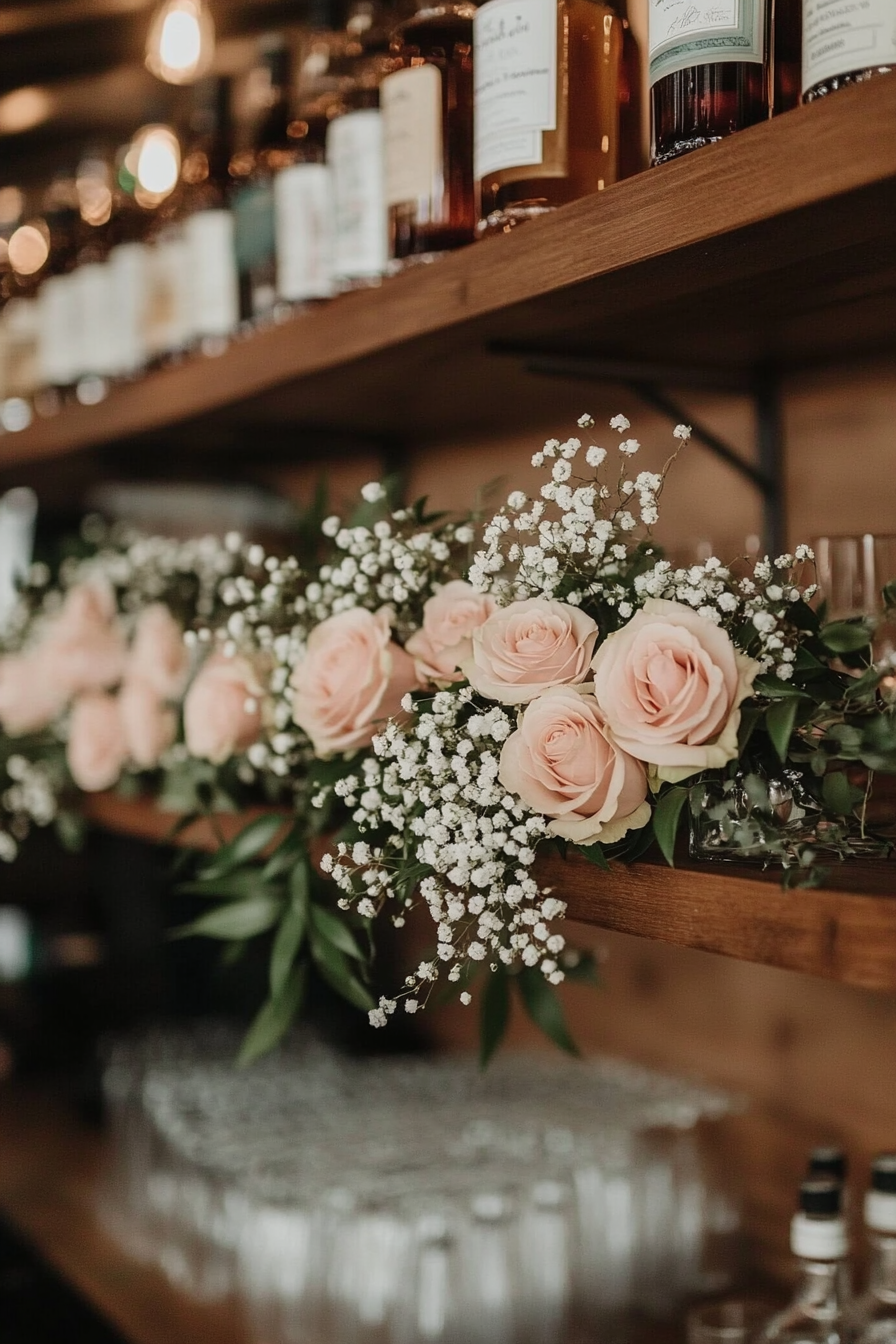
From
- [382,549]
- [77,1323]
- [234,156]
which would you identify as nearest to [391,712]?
[382,549]

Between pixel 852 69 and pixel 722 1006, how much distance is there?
0.95m

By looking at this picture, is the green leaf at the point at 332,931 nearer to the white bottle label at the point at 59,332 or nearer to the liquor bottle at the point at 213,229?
the liquor bottle at the point at 213,229

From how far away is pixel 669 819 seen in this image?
680 mm

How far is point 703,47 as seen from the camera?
76cm

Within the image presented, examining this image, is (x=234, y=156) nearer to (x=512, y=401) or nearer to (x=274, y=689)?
(x=512, y=401)

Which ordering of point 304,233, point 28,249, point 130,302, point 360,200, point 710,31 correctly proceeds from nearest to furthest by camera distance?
1. point 710,31
2. point 360,200
3. point 304,233
4. point 130,302
5. point 28,249

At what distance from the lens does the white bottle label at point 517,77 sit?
2.79 feet

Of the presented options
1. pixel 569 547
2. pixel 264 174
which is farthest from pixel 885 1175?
pixel 264 174

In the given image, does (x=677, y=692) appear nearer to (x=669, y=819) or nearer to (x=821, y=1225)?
(x=669, y=819)

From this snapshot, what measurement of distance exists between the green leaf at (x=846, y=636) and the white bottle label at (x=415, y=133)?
0.53 metres

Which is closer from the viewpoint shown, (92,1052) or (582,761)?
Result: (582,761)

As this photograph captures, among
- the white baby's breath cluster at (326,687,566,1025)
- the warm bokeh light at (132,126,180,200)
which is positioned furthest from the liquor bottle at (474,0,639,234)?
the warm bokeh light at (132,126,180,200)

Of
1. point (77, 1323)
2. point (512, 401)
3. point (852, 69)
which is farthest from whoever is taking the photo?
point (77, 1323)

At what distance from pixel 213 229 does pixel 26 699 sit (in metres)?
0.54
